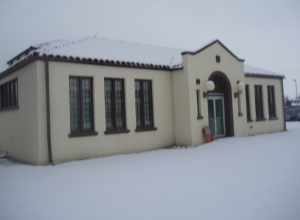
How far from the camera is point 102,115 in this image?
445 inches

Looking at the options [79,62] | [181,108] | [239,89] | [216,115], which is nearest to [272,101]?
[239,89]

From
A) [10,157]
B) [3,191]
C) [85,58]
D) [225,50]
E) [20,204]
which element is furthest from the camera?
[225,50]

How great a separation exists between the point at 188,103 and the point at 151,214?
364 inches

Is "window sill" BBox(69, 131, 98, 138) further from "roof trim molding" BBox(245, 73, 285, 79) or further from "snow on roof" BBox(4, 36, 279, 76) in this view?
"roof trim molding" BBox(245, 73, 285, 79)

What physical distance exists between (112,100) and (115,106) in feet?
0.94

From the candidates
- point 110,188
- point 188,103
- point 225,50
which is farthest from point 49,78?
point 225,50

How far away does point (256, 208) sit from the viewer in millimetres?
4562

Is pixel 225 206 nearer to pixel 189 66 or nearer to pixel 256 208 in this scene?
pixel 256 208

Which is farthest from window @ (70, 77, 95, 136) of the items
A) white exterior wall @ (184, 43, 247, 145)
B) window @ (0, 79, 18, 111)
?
white exterior wall @ (184, 43, 247, 145)

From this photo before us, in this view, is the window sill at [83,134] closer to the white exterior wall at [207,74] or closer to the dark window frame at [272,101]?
the white exterior wall at [207,74]

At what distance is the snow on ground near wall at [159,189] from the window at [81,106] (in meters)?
1.64

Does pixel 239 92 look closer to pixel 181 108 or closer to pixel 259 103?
pixel 259 103

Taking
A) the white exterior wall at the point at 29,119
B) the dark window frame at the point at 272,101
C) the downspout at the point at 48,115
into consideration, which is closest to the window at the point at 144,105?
the downspout at the point at 48,115

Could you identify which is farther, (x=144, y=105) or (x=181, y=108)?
(x=181, y=108)
